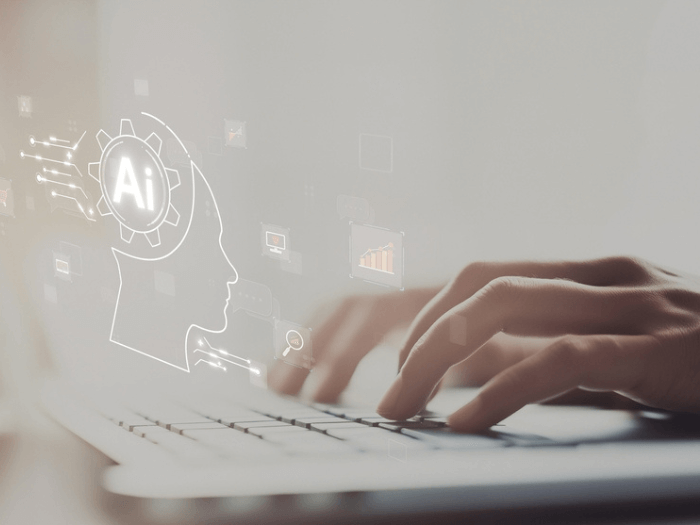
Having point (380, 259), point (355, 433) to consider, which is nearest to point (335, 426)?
point (355, 433)

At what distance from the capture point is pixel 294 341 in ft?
2.07

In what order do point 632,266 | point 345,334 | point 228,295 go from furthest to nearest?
point 228,295 < point 345,334 < point 632,266

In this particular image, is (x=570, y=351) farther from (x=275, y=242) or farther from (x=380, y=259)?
(x=275, y=242)

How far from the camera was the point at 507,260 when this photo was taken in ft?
1.62

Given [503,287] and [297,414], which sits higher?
[503,287]

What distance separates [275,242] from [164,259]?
18cm

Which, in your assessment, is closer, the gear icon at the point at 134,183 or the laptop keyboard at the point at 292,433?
the laptop keyboard at the point at 292,433

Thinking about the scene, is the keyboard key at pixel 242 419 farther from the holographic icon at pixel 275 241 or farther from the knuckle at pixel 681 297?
the knuckle at pixel 681 297

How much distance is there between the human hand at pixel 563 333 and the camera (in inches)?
19.0

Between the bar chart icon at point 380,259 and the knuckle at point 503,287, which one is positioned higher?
the bar chart icon at point 380,259

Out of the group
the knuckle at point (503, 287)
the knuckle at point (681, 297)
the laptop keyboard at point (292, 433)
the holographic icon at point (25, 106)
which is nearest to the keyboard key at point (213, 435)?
the laptop keyboard at point (292, 433)

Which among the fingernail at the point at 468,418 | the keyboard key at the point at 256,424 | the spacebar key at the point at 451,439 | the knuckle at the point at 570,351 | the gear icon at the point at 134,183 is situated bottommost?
the keyboard key at the point at 256,424

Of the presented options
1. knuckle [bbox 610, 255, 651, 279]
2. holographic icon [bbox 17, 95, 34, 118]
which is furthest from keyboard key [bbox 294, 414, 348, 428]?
holographic icon [bbox 17, 95, 34, 118]

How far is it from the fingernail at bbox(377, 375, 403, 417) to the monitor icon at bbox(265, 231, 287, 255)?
0.16 meters
